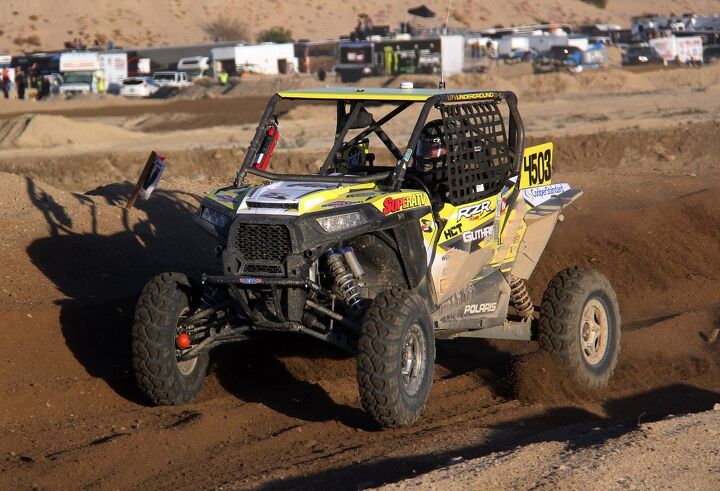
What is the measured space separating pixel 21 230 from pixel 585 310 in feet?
19.6

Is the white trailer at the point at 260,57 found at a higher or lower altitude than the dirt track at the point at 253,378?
higher

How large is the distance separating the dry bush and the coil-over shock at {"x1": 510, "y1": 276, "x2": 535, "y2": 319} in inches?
3152

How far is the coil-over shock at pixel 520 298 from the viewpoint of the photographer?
28.0 feet

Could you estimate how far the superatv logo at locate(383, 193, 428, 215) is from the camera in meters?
6.91

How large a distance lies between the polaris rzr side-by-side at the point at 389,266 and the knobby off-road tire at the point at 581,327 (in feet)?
0.04

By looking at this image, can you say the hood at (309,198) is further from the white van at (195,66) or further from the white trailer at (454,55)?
the white van at (195,66)

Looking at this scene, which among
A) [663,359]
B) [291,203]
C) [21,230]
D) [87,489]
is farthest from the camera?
[21,230]

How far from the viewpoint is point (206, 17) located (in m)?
89.9

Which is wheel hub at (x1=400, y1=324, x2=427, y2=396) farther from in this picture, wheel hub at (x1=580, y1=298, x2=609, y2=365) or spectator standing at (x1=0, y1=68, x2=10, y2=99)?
spectator standing at (x1=0, y1=68, x2=10, y2=99)

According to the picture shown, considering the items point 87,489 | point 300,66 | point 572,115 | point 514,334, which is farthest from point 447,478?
point 300,66

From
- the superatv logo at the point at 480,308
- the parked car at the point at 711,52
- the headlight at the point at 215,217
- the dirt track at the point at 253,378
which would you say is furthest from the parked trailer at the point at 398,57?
the headlight at the point at 215,217

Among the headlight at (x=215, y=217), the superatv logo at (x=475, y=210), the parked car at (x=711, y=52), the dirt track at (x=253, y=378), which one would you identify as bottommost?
the dirt track at (x=253, y=378)

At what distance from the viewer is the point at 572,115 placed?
31844 millimetres

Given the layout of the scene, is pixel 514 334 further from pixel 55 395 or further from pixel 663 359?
pixel 55 395
